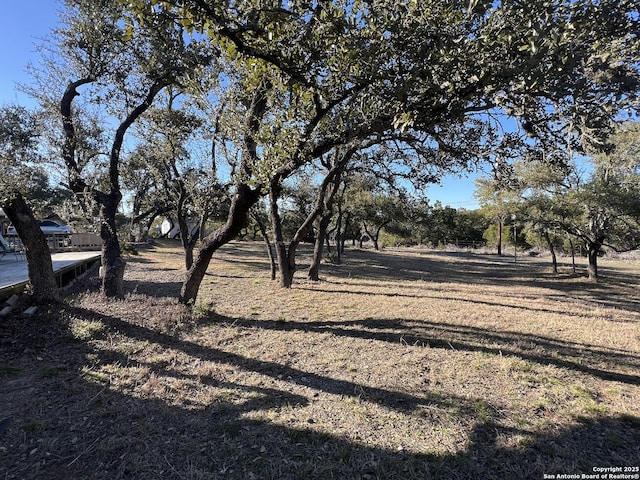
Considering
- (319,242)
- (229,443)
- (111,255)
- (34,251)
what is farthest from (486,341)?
(34,251)

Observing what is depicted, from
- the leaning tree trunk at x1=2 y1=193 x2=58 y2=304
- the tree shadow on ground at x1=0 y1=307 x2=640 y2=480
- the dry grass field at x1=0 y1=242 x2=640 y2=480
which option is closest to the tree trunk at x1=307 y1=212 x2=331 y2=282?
the dry grass field at x1=0 y1=242 x2=640 y2=480

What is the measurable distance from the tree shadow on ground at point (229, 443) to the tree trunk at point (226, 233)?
2.86 m

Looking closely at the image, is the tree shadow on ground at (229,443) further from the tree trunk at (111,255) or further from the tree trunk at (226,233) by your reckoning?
the tree trunk at (111,255)

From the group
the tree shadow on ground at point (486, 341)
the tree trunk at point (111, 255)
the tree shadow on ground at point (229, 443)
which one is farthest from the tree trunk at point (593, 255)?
the tree trunk at point (111, 255)

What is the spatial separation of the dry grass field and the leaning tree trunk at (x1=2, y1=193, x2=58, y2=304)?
40 centimetres

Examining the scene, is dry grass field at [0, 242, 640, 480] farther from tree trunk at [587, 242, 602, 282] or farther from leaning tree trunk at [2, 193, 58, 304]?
tree trunk at [587, 242, 602, 282]

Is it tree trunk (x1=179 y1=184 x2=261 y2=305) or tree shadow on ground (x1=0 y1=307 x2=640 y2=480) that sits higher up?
tree trunk (x1=179 y1=184 x2=261 y2=305)

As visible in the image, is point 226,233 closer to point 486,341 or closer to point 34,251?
point 34,251

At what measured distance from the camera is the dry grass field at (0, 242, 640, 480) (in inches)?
89.8

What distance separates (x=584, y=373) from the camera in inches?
152

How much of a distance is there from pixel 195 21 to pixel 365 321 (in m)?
5.09

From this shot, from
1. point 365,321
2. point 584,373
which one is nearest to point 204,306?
point 365,321

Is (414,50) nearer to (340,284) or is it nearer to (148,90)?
(148,90)

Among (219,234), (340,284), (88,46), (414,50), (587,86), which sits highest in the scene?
(88,46)
